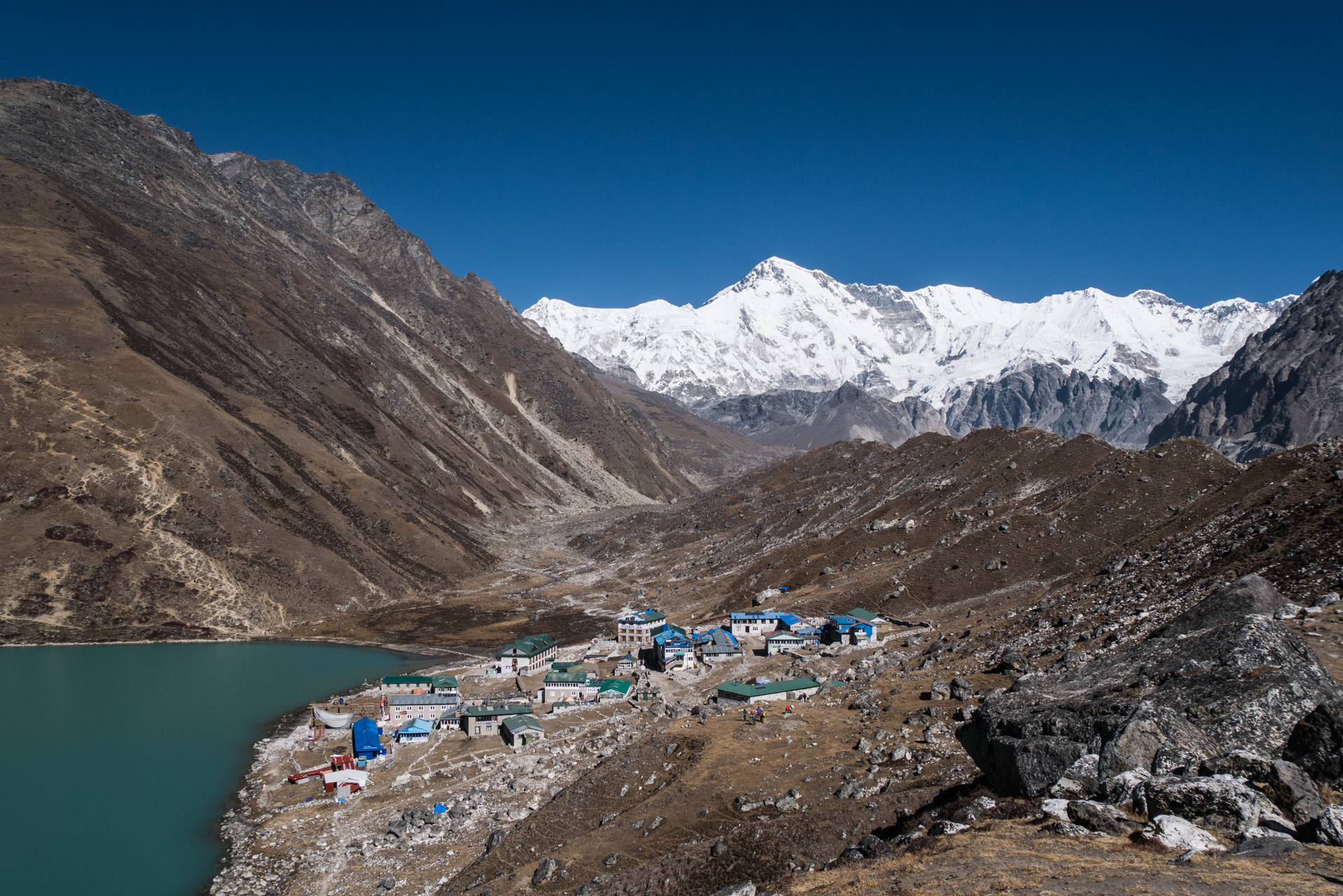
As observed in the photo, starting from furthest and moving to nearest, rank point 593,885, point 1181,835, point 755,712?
point 755,712 < point 593,885 < point 1181,835

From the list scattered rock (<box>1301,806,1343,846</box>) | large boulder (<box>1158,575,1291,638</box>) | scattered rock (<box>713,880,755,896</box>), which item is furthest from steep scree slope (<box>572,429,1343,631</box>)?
scattered rock (<box>713,880,755,896</box>)

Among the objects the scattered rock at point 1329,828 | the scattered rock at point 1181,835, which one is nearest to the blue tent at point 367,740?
the scattered rock at point 1181,835

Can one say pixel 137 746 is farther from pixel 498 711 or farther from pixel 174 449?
pixel 174 449

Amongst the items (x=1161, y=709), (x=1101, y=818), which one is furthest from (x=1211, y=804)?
(x=1161, y=709)


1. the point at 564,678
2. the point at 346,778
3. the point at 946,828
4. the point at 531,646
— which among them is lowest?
the point at 346,778

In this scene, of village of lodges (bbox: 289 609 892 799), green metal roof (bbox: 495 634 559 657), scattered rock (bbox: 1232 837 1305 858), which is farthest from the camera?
green metal roof (bbox: 495 634 559 657)

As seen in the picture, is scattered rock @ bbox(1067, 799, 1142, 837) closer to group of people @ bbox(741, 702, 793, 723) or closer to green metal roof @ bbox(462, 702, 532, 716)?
group of people @ bbox(741, 702, 793, 723)

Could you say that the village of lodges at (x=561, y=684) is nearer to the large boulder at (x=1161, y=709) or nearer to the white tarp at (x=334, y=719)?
the white tarp at (x=334, y=719)

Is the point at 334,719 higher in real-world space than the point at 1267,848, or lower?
lower
